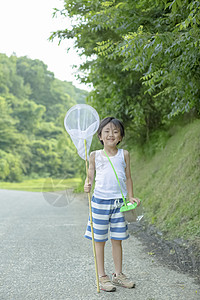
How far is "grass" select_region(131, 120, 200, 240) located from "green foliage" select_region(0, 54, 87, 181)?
1070 inches

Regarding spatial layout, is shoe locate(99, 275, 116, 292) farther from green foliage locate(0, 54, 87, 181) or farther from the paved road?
green foliage locate(0, 54, 87, 181)

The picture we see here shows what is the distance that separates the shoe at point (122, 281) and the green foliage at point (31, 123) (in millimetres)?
33472

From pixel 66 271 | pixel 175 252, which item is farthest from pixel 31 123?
pixel 66 271

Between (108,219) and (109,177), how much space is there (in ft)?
1.39

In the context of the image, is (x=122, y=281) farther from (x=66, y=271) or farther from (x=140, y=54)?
(x=140, y=54)

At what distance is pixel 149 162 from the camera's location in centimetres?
1163

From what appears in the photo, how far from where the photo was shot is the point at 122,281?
386cm

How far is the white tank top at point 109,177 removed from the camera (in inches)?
153

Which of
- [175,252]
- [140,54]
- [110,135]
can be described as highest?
[140,54]

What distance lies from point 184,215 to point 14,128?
4550 cm

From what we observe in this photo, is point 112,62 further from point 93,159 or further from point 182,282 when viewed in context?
point 182,282

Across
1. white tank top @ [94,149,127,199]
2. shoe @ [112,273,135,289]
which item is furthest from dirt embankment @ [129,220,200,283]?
white tank top @ [94,149,127,199]

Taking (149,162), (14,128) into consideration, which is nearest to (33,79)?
(14,128)

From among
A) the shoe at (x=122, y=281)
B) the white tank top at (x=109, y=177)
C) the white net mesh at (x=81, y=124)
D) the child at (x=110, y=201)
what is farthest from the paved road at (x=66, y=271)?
the white net mesh at (x=81, y=124)
